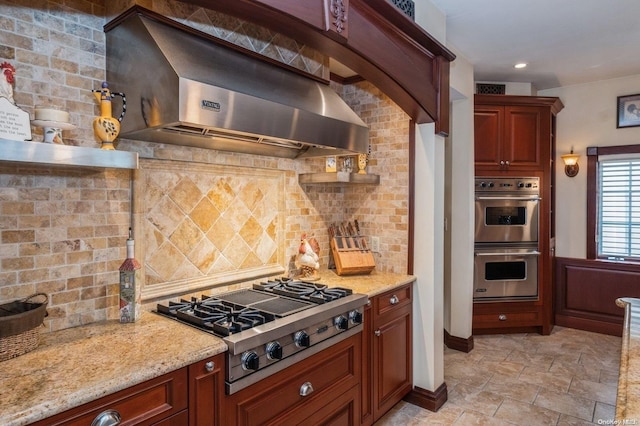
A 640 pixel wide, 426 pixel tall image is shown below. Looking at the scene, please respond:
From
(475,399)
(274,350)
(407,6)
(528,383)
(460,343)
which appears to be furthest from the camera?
(460,343)

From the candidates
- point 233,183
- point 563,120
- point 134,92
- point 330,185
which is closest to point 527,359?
point 330,185

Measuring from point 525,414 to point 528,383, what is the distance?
537 mm

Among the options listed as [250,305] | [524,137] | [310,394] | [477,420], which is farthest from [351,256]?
[524,137]

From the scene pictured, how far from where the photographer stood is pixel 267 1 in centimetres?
146

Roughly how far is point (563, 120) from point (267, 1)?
179 inches

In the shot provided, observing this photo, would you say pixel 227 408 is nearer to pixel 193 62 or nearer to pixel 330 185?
pixel 193 62

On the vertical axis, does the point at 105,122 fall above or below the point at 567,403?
above

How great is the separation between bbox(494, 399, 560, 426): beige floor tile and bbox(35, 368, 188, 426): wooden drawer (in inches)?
90.6

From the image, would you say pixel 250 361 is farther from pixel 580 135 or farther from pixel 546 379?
pixel 580 135

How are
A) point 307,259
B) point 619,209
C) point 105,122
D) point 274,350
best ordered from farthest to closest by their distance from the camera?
point 619,209 → point 307,259 → point 274,350 → point 105,122

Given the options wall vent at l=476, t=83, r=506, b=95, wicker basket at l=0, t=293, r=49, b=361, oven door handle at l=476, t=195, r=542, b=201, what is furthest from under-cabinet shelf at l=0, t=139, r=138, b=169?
wall vent at l=476, t=83, r=506, b=95

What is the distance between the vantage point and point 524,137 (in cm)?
427

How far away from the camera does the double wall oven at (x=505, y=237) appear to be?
4.21m

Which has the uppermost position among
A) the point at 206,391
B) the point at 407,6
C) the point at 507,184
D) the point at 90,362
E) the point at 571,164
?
the point at 407,6
